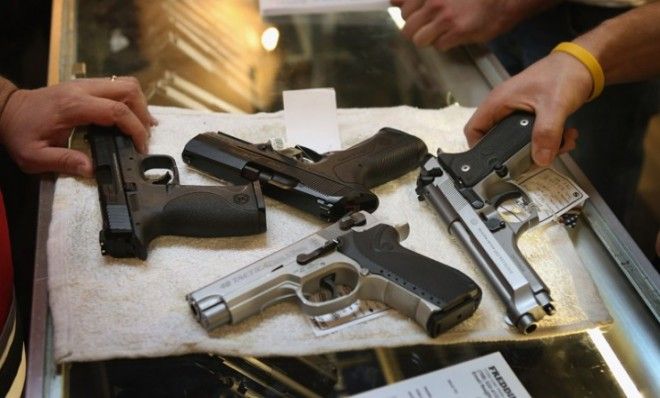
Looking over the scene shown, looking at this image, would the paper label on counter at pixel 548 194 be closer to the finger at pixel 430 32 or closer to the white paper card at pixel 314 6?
the finger at pixel 430 32

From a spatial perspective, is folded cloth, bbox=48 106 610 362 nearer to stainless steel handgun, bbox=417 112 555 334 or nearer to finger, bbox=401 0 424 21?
stainless steel handgun, bbox=417 112 555 334

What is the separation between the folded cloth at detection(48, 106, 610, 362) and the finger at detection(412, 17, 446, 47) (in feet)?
1.53

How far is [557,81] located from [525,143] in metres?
0.14

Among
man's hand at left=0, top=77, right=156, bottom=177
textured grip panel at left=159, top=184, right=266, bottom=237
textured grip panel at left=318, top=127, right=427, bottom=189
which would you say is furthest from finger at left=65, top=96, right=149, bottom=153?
textured grip panel at left=318, top=127, right=427, bottom=189

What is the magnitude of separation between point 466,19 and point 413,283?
0.81m

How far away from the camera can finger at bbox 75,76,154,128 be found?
4.33 ft

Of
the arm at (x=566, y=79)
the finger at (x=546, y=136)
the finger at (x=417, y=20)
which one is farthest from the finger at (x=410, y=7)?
the finger at (x=546, y=136)

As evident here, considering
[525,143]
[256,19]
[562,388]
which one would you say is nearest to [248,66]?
[256,19]

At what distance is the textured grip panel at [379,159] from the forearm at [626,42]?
379 millimetres

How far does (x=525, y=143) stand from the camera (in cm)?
124

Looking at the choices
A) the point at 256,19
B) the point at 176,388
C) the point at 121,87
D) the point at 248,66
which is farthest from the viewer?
the point at 256,19

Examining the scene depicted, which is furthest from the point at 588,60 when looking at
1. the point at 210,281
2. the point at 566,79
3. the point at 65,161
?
the point at 65,161

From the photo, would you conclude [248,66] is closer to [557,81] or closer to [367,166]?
[367,166]

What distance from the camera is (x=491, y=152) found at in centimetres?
124
